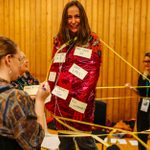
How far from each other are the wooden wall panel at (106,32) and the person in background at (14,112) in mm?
3730

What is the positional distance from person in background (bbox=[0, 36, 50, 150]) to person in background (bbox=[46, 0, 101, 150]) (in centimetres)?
92

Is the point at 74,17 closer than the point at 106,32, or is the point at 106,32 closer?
the point at 74,17

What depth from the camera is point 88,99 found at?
2.35 m

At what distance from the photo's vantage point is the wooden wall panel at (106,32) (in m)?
5.02

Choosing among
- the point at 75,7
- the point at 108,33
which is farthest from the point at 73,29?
the point at 108,33

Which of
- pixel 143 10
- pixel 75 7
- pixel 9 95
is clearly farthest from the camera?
pixel 143 10

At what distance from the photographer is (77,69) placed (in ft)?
7.72

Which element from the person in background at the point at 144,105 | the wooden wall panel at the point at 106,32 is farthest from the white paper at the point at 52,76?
the wooden wall panel at the point at 106,32

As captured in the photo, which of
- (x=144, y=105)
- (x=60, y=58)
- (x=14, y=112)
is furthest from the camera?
(x=144, y=105)

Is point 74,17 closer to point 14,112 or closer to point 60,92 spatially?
point 60,92

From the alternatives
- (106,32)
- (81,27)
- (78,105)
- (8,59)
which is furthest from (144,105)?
(8,59)

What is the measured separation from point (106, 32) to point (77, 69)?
2.86 metres

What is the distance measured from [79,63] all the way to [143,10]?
3034 millimetres

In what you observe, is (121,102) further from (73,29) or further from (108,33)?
(73,29)
